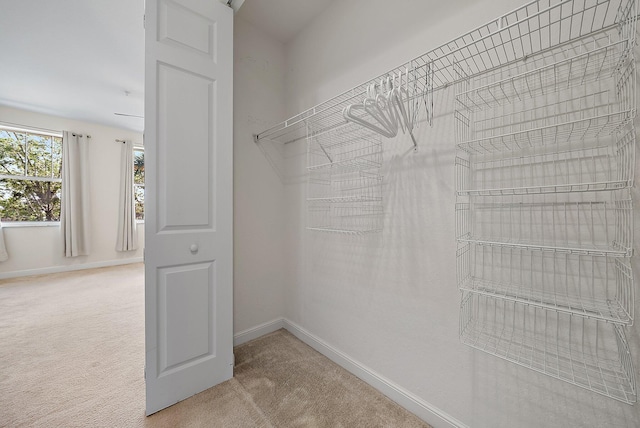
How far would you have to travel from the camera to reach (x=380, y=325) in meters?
1.57

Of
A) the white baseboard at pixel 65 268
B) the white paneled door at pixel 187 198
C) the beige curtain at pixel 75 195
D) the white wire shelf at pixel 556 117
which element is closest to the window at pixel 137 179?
the beige curtain at pixel 75 195

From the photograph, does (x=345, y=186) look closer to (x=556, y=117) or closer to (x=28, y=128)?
(x=556, y=117)

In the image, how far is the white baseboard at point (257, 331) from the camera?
2.07 meters

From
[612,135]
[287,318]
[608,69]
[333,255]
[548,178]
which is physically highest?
[608,69]

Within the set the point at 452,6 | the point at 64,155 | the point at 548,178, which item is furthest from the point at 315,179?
the point at 64,155

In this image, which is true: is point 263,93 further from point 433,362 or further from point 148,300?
point 433,362

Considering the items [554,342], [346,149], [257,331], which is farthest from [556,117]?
[257,331]

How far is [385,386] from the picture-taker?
4.98 ft

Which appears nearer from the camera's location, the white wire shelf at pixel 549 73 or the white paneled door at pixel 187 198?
the white wire shelf at pixel 549 73

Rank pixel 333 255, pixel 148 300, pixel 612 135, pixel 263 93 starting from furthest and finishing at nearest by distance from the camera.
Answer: pixel 263 93
pixel 333 255
pixel 148 300
pixel 612 135

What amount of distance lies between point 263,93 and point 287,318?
2019mm

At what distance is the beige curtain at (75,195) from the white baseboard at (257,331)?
433 cm

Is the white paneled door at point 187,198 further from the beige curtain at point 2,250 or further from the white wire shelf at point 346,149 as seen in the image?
the beige curtain at point 2,250

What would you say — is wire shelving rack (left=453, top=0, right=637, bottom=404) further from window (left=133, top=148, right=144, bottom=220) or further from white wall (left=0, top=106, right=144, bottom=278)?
window (left=133, top=148, right=144, bottom=220)
